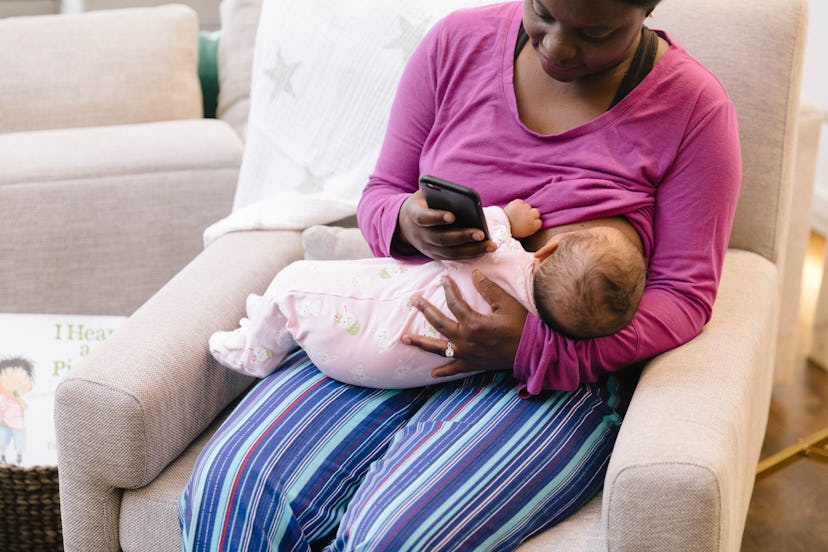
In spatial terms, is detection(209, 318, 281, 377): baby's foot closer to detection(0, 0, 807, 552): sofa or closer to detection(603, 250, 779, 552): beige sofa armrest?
detection(0, 0, 807, 552): sofa

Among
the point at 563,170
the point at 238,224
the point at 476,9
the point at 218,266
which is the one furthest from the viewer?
the point at 238,224

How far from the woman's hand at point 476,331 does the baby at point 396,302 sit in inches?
0.6

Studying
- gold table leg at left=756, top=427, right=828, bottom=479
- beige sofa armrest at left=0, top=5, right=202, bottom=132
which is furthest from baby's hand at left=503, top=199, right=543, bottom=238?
beige sofa armrest at left=0, top=5, right=202, bottom=132

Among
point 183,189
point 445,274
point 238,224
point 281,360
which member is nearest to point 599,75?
point 445,274

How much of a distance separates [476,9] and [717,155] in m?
0.44

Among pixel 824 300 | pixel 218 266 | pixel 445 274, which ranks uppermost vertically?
pixel 445 274

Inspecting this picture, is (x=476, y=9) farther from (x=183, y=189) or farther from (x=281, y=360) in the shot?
(x=183, y=189)

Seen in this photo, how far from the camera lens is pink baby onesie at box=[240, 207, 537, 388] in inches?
50.6

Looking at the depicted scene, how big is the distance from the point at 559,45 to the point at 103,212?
115 centimetres

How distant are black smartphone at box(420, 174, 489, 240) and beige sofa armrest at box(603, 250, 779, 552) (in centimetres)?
30

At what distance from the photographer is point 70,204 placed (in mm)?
1980

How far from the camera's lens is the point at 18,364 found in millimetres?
1753

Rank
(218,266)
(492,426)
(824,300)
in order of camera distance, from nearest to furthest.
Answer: (492,426)
(218,266)
(824,300)

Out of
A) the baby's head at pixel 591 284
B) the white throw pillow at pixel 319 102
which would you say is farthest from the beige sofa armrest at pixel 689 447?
the white throw pillow at pixel 319 102
